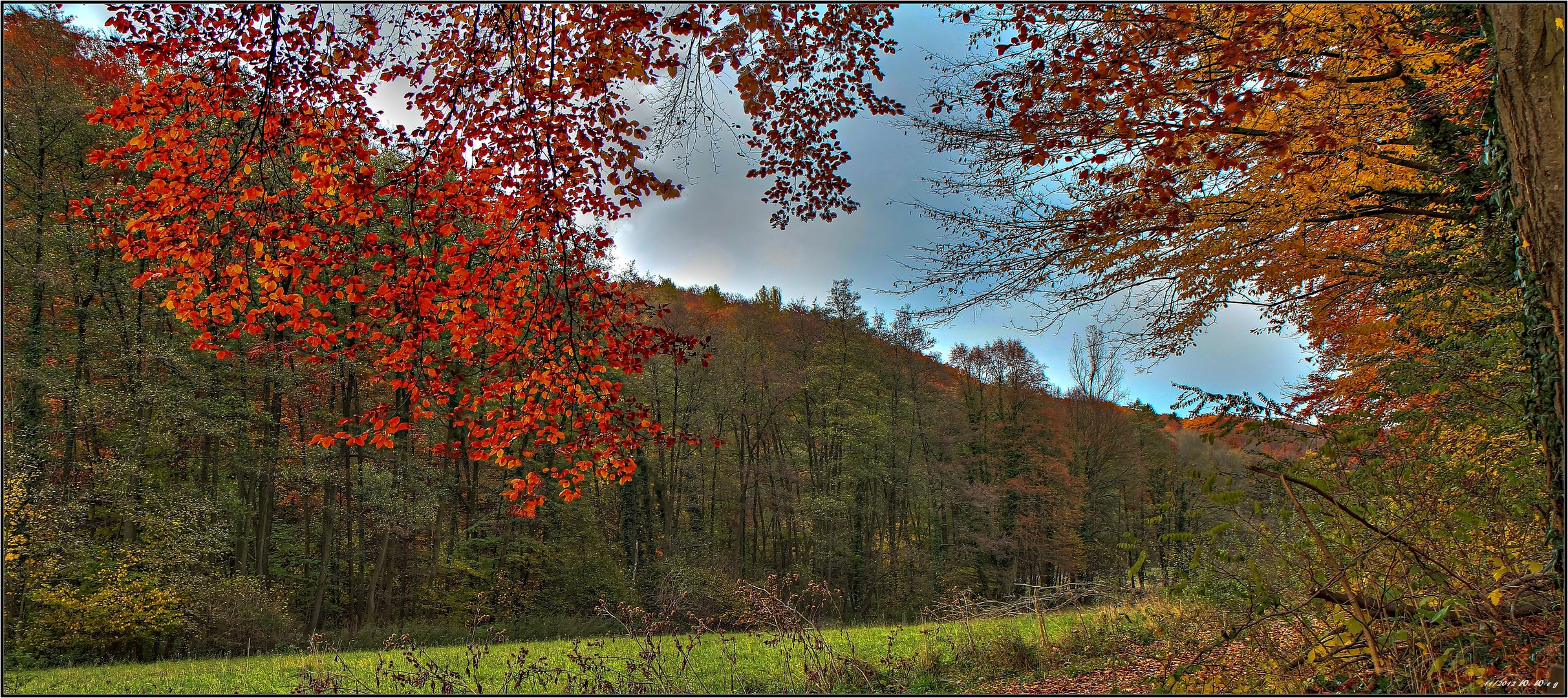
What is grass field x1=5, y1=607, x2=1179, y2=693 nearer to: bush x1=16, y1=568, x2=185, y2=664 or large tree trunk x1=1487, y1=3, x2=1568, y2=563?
bush x1=16, y1=568, x2=185, y2=664

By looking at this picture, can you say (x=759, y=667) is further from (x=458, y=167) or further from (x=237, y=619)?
(x=237, y=619)

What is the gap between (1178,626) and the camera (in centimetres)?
800

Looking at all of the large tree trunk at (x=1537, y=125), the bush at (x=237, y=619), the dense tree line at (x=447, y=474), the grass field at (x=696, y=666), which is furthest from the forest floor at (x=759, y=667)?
the large tree trunk at (x=1537, y=125)

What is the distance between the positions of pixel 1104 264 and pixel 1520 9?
350 centimetres

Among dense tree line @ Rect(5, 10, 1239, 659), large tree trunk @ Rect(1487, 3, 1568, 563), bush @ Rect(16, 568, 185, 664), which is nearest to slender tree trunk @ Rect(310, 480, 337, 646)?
dense tree line @ Rect(5, 10, 1239, 659)

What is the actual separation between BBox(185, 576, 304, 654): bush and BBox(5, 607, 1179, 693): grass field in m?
1.55

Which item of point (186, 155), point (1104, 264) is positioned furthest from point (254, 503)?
point (1104, 264)

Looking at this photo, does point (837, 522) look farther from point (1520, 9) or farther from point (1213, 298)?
point (1520, 9)

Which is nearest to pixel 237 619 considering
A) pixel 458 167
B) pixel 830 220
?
pixel 458 167

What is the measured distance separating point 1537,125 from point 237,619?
16751 millimetres

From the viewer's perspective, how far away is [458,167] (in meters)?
5.52

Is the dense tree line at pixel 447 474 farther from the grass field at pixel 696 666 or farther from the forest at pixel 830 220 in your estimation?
the grass field at pixel 696 666

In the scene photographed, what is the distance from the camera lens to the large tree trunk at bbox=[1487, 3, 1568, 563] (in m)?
2.64

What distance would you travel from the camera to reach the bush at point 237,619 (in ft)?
40.0
